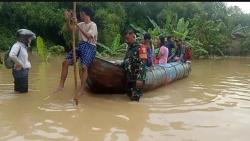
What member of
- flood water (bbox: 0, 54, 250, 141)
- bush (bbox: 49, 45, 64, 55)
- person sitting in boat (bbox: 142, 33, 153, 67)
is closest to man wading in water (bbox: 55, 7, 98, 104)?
flood water (bbox: 0, 54, 250, 141)

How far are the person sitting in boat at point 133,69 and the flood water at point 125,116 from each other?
22 centimetres

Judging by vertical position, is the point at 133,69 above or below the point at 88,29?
below

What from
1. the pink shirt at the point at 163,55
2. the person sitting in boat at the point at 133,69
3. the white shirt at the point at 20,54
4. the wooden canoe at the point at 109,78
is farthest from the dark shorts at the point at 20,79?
the pink shirt at the point at 163,55

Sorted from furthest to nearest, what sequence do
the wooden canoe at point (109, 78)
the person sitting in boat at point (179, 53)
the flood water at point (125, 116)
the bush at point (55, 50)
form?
the bush at point (55, 50), the person sitting in boat at point (179, 53), the wooden canoe at point (109, 78), the flood water at point (125, 116)

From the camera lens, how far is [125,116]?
6219mm

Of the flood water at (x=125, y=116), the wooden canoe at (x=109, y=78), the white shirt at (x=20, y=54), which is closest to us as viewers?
the flood water at (x=125, y=116)

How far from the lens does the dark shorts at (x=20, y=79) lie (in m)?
7.48

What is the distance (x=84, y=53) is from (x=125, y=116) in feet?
5.26

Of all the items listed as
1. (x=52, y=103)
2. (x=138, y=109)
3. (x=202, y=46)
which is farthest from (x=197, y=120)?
(x=202, y=46)

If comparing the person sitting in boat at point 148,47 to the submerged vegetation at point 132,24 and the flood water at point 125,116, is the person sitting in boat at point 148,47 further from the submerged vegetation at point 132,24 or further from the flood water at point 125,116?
the submerged vegetation at point 132,24

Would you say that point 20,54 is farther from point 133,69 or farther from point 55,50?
point 55,50

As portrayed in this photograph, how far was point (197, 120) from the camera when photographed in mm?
6105

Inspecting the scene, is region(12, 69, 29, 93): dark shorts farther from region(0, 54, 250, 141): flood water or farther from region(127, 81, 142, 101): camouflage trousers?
region(127, 81, 142, 101): camouflage trousers

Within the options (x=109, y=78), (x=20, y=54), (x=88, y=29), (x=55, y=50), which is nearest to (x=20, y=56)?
(x=20, y=54)
